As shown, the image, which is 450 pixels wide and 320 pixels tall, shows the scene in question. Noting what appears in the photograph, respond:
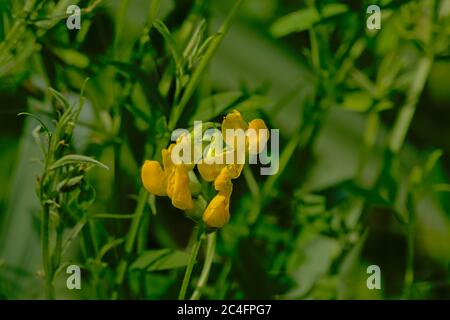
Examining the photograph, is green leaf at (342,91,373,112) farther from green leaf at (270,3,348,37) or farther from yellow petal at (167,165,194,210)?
yellow petal at (167,165,194,210)

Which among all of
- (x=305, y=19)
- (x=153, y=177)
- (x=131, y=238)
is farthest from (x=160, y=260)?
(x=305, y=19)

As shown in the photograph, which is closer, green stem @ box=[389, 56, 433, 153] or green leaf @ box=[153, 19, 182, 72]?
green leaf @ box=[153, 19, 182, 72]

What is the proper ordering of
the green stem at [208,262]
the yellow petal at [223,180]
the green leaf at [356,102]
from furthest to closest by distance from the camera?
1. the green leaf at [356,102]
2. the green stem at [208,262]
3. the yellow petal at [223,180]

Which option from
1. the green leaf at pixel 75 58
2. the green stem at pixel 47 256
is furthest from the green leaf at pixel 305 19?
the green stem at pixel 47 256

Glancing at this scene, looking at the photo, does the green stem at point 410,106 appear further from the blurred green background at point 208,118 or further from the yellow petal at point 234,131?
the yellow petal at point 234,131

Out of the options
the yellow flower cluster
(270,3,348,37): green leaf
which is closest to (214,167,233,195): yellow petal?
the yellow flower cluster

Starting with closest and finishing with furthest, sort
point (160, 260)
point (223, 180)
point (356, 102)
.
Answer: point (223, 180), point (160, 260), point (356, 102)

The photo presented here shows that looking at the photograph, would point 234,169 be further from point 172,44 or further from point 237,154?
point 172,44
